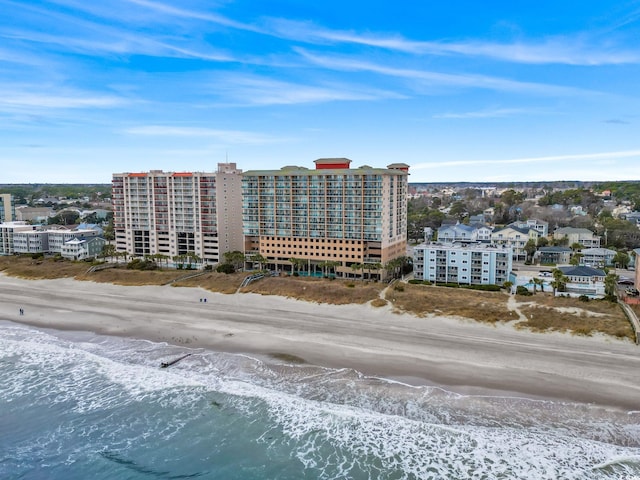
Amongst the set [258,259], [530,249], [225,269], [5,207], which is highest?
[5,207]

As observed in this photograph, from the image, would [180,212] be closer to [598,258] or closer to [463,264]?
[463,264]

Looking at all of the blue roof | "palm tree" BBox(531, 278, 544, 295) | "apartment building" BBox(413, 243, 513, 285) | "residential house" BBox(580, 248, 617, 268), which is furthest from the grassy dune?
"residential house" BBox(580, 248, 617, 268)

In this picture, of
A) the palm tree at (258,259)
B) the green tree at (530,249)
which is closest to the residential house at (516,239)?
the green tree at (530,249)

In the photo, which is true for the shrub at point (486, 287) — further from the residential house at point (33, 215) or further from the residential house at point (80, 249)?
the residential house at point (33, 215)

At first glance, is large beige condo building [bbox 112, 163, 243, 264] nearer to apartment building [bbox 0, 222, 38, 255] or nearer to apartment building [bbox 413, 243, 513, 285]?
apartment building [bbox 0, 222, 38, 255]

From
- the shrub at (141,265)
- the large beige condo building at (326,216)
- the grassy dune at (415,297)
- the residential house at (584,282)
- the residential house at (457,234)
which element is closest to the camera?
the grassy dune at (415,297)

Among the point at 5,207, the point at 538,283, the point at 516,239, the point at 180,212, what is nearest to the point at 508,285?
the point at 538,283
